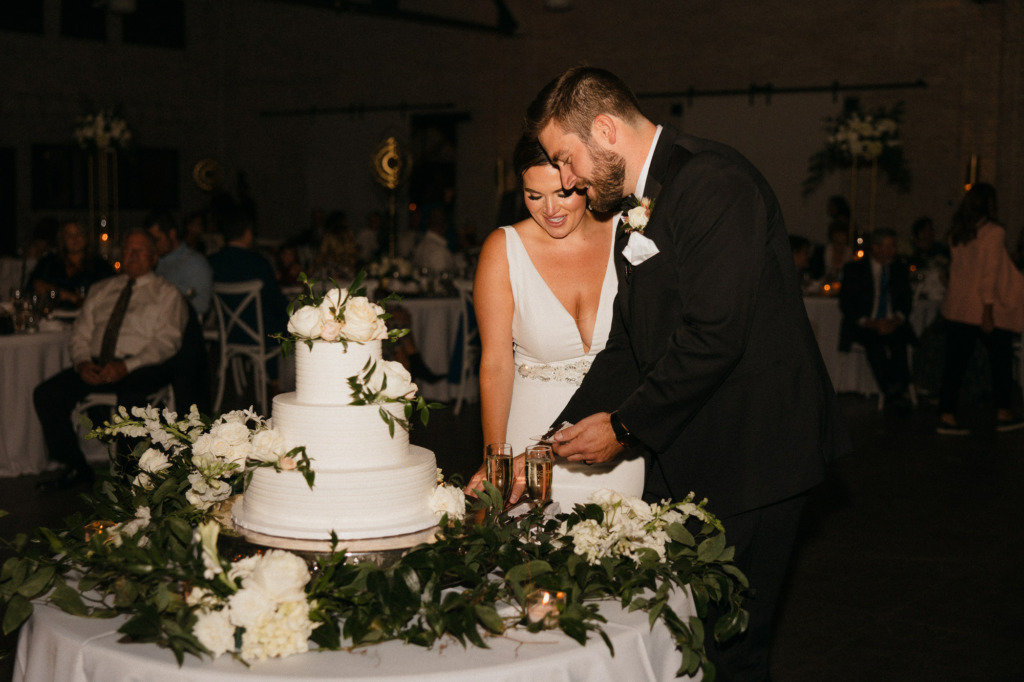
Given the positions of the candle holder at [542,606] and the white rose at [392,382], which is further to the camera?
the white rose at [392,382]

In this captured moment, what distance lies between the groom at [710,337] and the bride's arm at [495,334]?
0.76 metres

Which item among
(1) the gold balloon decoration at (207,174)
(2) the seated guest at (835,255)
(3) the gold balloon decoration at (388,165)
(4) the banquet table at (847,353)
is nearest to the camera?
(4) the banquet table at (847,353)

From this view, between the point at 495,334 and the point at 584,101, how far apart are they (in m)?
0.98

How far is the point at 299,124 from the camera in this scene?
1761cm

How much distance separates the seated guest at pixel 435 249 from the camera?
952cm

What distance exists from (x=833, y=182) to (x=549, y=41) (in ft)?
16.3

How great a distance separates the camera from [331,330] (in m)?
1.81

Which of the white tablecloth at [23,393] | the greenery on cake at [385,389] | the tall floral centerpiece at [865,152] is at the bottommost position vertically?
the white tablecloth at [23,393]

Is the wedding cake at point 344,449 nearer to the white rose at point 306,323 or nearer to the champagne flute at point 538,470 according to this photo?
the white rose at point 306,323

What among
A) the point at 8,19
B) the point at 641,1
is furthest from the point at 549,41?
the point at 8,19

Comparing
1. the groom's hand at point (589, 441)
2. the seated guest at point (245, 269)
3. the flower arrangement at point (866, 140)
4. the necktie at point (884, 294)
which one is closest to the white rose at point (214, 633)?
the groom's hand at point (589, 441)

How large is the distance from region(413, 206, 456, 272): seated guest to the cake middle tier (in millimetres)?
7482

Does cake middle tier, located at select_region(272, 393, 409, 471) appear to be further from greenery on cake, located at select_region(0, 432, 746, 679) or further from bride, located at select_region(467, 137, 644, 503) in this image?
bride, located at select_region(467, 137, 644, 503)

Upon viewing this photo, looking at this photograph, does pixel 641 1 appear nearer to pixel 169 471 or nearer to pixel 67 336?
pixel 67 336
